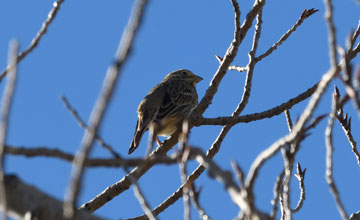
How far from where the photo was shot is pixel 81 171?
211cm

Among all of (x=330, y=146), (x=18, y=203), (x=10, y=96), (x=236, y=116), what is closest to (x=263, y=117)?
(x=236, y=116)

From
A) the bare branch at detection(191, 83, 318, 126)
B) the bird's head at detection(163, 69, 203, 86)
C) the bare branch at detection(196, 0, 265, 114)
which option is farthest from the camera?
the bird's head at detection(163, 69, 203, 86)

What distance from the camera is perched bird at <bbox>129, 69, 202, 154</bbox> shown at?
8289 mm

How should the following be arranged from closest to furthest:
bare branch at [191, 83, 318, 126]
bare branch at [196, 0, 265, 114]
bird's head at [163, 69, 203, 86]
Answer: bare branch at [191, 83, 318, 126] < bare branch at [196, 0, 265, 114] < bird's head at [163, 69, 203, 86]

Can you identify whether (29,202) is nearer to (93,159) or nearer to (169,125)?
(93,159)

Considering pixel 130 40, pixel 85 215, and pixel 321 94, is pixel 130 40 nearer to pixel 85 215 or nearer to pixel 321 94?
pixel 321 94

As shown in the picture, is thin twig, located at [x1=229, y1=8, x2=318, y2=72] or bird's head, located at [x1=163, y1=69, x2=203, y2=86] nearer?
thin twig, located at [x1=229, y1=8, x2=318, y2=72]

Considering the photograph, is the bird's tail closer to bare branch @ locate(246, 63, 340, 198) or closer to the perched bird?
the perched bird

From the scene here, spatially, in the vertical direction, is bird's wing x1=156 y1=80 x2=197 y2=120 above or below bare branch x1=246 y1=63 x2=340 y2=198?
above

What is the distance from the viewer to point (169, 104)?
29.9 feet

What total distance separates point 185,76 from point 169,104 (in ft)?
6.92

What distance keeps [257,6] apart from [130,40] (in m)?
4.68

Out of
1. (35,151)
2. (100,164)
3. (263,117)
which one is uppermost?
(263,117)

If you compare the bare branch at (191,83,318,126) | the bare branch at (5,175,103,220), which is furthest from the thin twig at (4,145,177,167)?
the bare branch at (191,83,318,126)
